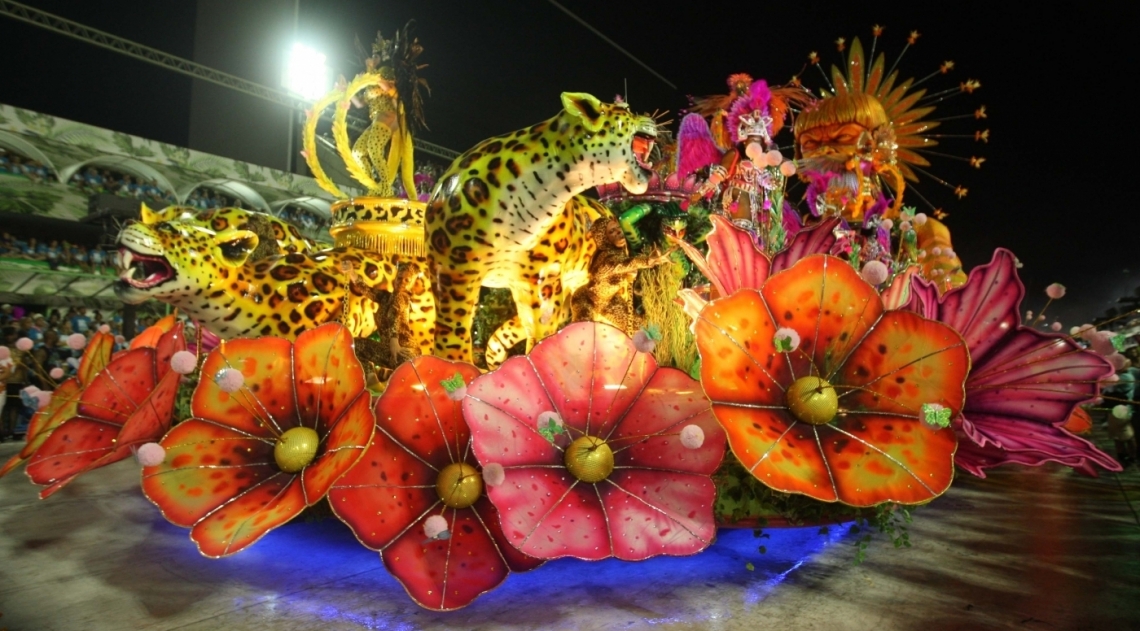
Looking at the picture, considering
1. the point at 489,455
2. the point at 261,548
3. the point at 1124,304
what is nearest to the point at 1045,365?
the point at 489,455

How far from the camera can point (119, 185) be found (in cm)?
777

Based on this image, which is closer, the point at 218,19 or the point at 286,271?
the point at 286,271

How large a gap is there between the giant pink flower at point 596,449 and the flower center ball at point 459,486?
0.15 metres

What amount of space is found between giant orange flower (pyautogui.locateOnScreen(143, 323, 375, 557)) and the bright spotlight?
7528mm

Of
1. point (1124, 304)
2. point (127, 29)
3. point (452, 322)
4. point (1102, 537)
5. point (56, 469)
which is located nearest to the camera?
point (1102, 537)

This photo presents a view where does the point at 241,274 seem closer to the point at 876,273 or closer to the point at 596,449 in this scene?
the point at 596,449

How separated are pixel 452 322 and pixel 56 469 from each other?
4.34ft

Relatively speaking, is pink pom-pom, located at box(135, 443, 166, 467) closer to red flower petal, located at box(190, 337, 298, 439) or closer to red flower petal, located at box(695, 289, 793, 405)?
red flower petal, located at box(190, 337, 298, 439)

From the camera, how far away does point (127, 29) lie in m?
7.34

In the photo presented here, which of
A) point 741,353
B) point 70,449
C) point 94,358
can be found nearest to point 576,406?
point 741,353

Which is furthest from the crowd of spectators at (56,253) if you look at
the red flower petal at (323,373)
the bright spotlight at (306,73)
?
the red flower petal at (323,373)

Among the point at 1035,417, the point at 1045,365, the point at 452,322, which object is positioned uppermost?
the point at 452,322

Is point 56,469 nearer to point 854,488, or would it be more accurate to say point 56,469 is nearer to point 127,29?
point 854,488

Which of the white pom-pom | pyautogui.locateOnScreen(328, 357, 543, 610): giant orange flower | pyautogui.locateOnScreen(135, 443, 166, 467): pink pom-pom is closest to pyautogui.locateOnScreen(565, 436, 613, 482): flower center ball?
pyautogui.locateOnScreen(328, 357, 543, 610): giant orange flower
